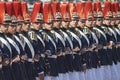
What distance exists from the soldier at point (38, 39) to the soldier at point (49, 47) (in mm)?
178

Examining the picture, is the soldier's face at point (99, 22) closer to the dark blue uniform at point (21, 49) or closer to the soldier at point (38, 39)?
the soldier at point (38, 39)

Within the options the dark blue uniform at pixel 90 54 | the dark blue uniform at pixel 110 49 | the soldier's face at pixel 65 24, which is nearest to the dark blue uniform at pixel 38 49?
the soldier's face at pixel 65 24

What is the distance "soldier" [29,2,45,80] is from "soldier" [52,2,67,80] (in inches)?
19.9

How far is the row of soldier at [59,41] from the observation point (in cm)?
974

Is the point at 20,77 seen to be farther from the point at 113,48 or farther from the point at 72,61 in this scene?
the point at 113,48

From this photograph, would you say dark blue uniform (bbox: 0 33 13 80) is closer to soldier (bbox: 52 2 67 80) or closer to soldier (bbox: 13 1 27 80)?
soldier (bbox: 13 1 27 80)

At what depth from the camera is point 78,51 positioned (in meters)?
11.9

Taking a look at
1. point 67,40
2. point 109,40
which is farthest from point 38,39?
point 109,40

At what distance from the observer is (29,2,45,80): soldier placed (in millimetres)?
10555

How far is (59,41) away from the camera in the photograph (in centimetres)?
1127

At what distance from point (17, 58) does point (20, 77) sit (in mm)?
390

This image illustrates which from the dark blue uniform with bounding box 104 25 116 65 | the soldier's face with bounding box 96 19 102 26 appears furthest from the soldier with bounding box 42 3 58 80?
the dark blue uniform with bounding box 104 25 116 65

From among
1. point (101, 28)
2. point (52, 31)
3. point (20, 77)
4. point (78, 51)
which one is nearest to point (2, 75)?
point (20, 77)

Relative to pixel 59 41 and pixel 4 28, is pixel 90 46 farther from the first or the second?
pixel 4 28
